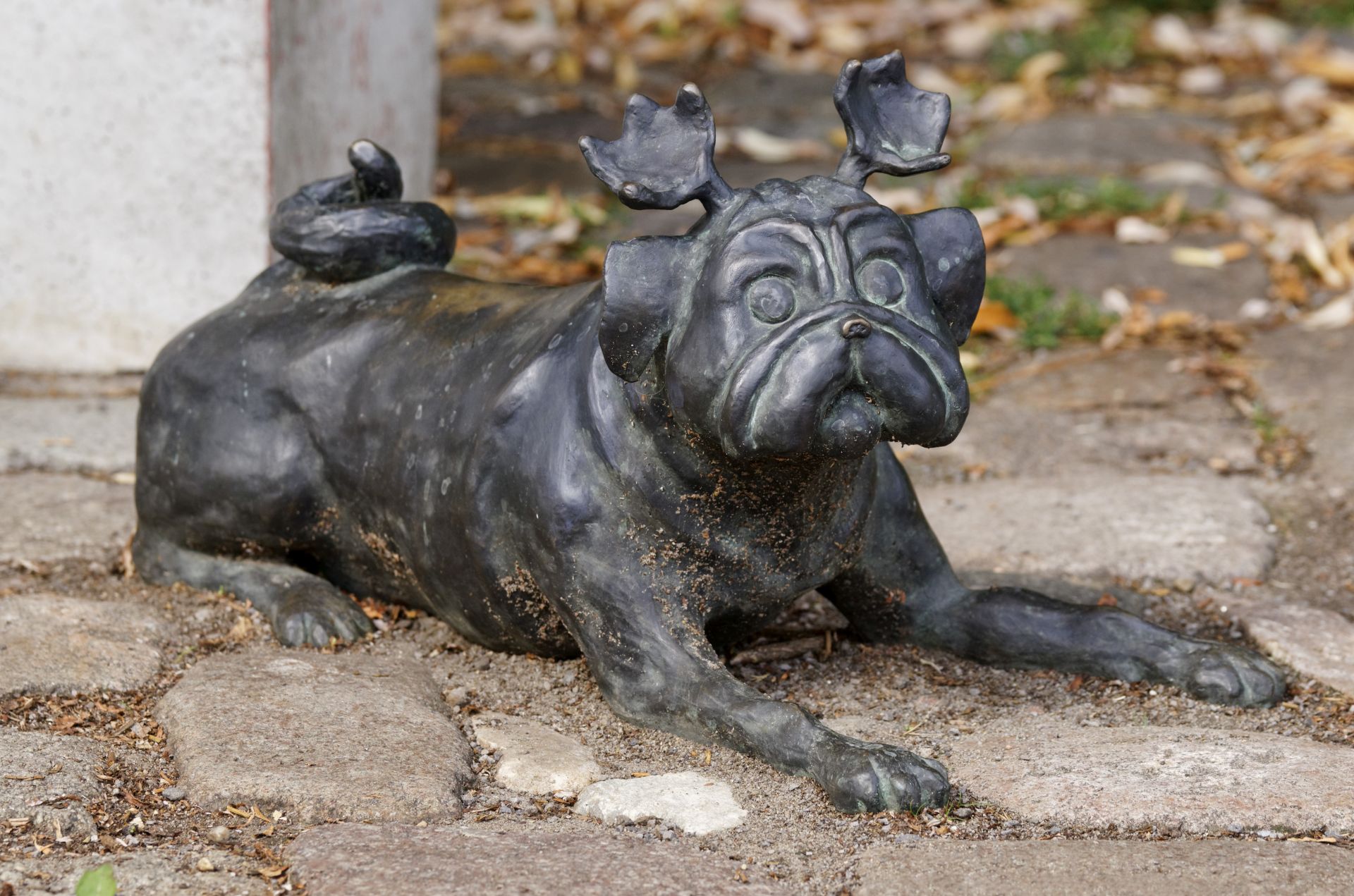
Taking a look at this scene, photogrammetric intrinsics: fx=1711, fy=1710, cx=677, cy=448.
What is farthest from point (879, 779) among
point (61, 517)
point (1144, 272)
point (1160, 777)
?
point (1144, 272)

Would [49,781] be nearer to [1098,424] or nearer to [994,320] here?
[1098,424]

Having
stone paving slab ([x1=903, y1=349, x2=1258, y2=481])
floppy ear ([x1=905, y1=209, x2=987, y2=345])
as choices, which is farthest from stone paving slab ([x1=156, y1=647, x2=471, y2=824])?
stone paving slab ([x1=903, y1=349, x2=1258, y2=481])

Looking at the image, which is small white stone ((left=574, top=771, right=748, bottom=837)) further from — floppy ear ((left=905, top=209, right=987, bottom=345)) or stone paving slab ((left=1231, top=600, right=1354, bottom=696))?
stone paving slab ((left=1231, top=600, right=1354, bottom=696))

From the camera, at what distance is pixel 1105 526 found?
→ 12.5 ft

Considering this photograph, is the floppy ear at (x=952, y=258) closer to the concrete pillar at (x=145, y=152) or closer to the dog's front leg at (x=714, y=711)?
the dog's front leg at (x=714, y=711)

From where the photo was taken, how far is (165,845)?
7.85 ft

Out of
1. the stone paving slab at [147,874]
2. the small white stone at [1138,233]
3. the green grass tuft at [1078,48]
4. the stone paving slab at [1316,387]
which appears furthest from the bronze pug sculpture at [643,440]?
the green grass tuft at [1078,48]

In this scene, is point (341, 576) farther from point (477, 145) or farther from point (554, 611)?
point (477, 145)

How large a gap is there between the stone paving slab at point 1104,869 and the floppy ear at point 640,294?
0.80 m

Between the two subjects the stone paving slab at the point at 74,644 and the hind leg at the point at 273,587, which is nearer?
the stone paving slab at the point at 74,644

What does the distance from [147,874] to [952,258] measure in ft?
4.71

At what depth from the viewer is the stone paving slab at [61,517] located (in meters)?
3.70

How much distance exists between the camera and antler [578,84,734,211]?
2.48 m

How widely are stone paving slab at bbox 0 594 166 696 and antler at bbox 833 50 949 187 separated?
1537 mm
